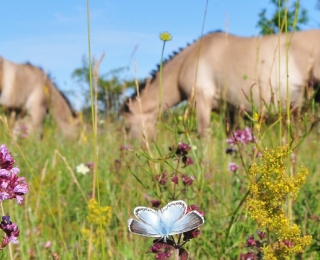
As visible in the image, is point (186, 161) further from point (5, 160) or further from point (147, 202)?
point (147, 202)

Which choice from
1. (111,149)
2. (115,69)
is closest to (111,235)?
(111,149)

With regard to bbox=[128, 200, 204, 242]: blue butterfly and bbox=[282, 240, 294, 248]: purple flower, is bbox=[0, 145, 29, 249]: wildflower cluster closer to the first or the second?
bbox=[128, 200, 204, 242]: blue butterfly

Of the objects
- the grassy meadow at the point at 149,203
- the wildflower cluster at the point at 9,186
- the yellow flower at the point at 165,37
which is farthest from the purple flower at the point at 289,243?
the yellow flower at the point at 165,37


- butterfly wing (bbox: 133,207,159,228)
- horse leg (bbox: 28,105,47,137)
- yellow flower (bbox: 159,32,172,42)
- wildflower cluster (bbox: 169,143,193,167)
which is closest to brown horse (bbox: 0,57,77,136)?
horse leg (bbox: 28,105,47,137)

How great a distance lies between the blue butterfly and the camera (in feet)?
3.02

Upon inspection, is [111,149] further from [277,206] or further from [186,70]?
[186,70]

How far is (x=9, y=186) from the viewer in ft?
3.28

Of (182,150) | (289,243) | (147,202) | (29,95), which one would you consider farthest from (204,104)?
(289,243)

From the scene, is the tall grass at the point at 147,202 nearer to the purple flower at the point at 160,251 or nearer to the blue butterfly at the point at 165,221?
the purple flower at the point at 160,251

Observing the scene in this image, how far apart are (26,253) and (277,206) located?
4.98 feet

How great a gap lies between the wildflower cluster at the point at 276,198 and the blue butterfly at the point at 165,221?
17cm

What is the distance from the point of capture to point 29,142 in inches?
234

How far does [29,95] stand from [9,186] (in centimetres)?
1226

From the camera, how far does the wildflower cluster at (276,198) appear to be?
1046 millimetres
